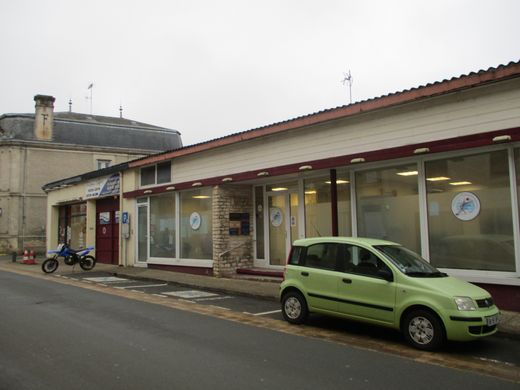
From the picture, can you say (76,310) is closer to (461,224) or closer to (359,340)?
(359,340)

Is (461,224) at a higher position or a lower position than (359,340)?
higher

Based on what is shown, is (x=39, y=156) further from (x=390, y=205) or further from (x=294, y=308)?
(x=294, y=308)

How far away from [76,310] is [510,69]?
30.2ft

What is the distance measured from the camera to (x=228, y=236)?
14.6 metres

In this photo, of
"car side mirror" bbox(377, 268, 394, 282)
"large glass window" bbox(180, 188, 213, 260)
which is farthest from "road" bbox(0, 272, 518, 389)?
"large glass window" bbox(180, 188, 213, 260)

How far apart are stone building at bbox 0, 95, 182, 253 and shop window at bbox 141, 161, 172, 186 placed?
15.8 meters

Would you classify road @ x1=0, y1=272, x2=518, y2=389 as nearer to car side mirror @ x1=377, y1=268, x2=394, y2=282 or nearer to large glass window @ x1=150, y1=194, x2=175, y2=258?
car side mirror @ x1=377, y1=268, x2=394, y2=282

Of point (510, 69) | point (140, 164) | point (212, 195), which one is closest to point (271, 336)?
point (510, 69)

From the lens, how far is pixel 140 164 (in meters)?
18.0

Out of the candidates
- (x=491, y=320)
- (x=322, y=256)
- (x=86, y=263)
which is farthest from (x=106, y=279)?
(x=491, y=320)

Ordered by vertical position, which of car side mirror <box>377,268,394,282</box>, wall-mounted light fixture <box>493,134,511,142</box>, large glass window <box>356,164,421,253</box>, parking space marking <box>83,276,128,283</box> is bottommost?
parking space marking <box>83,276,128,283</box>

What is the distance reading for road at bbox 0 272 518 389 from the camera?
4977 millimetres

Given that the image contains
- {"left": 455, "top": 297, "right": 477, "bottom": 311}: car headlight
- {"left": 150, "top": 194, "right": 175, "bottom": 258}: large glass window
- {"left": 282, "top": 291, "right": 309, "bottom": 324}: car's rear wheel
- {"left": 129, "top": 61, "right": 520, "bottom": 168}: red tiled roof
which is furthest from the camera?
{"left": 150, "top": 194, "right": 175, "bottom": 258}: large glass window

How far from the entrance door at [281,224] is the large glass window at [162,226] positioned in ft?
14.0
